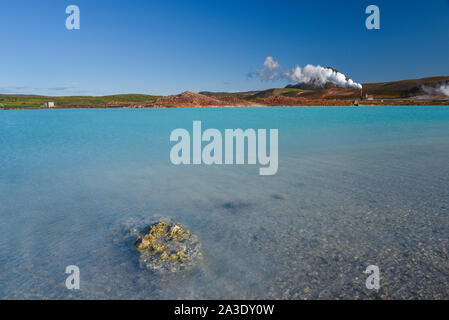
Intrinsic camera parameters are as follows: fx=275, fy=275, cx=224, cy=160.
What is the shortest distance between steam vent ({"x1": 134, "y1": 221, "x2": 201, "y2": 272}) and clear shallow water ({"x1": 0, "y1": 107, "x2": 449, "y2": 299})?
0.49 ft

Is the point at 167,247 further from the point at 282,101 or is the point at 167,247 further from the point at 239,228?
the point at 282,101

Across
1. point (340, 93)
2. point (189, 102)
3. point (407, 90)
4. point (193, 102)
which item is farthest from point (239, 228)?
point (407, 90)

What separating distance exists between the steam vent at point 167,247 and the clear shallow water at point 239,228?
149 millimetres

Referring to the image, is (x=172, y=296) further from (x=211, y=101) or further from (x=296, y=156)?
(x=211, y=101)

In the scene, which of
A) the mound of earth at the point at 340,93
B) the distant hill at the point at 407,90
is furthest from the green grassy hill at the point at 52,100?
the distant hill at the point at 407,90

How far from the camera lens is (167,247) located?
3984mm

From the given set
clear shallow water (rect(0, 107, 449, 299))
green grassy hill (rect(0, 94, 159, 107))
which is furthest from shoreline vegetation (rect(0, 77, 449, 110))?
clear shallow water (rect(0, 107, 449, 299))

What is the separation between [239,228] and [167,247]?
51.3 inches

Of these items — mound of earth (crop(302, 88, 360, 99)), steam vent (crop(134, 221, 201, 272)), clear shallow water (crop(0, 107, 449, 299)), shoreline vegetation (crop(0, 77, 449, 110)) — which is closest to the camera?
clear shallow water (crop(0, 107, 449, 299))

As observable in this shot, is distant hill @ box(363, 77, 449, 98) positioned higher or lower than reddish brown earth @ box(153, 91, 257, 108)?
higher

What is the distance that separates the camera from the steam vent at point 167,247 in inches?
143

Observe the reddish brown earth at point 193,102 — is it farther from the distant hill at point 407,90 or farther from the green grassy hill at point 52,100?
the distant hill at point 407,90

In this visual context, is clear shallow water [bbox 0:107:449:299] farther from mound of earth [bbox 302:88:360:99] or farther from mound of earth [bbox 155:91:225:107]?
mound of earth [bbox 302:88:360:99]

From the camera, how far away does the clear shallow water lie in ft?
Answer: 10.7
